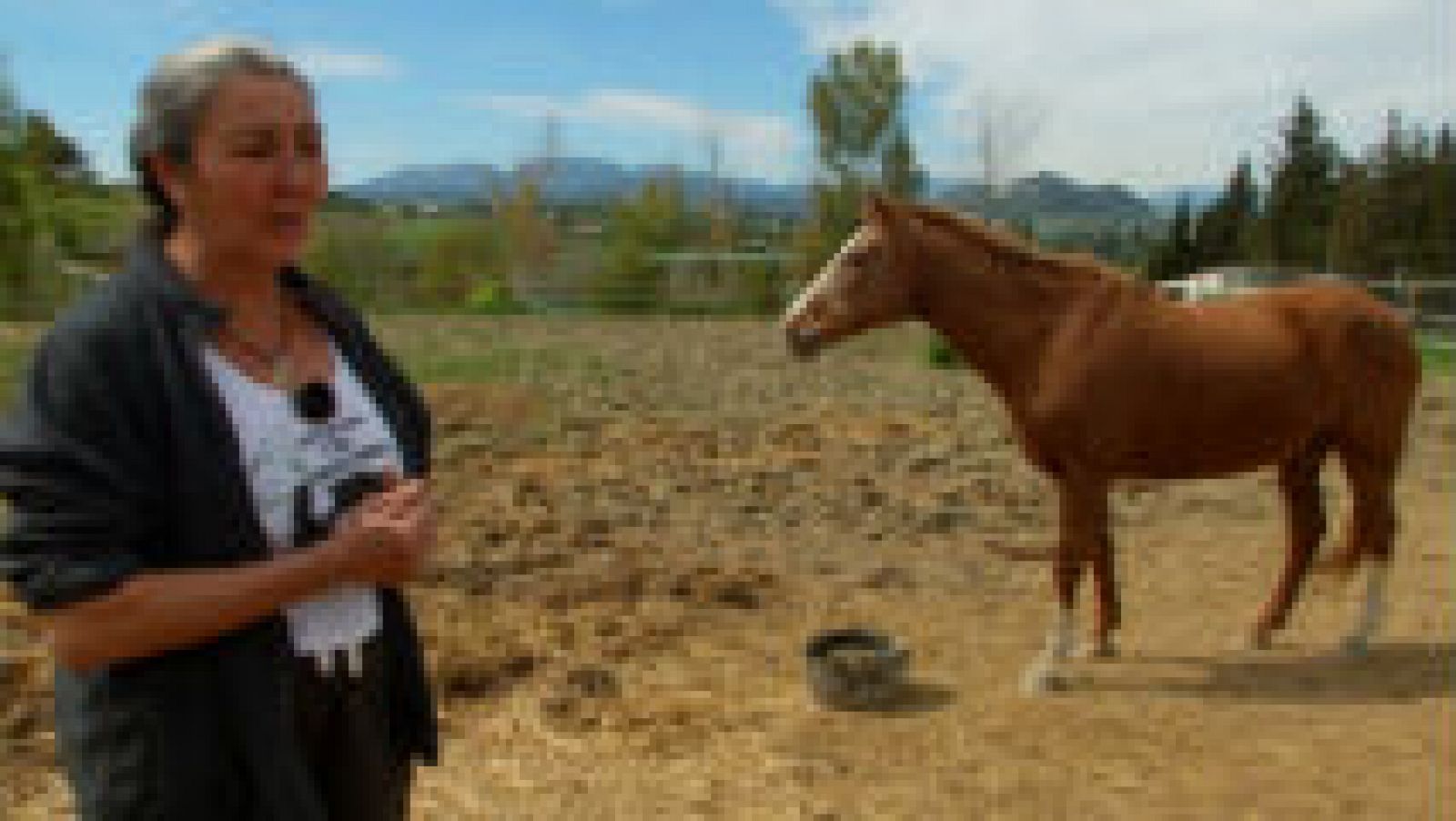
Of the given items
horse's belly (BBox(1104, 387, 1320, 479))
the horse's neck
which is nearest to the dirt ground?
horse's belly (BBox(1104, 387, 1320, 479))

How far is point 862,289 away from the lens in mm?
5152

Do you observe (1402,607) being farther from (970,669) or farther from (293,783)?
(293,783)

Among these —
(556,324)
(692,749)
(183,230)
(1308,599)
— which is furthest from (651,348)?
(183,230)

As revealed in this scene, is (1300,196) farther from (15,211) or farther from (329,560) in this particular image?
(329,560)

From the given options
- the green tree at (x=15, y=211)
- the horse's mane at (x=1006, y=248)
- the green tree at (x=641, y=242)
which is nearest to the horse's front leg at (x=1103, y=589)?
the horse's mane at (x=1006, y=248)

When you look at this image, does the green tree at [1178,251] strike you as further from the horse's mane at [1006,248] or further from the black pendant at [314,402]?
the black pendant at [314,402]

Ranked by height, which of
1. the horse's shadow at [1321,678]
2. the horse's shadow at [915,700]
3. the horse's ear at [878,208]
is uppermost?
the horse's ear at [878,208]

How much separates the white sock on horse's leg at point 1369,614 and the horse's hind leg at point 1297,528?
0.86 ft

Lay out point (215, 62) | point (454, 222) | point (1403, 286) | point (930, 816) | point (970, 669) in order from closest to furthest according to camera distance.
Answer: point (215, 62), point (930, 816), point (970, 669), point (1403, 286), point (454, 222)

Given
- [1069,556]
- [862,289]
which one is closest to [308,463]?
[862,289]

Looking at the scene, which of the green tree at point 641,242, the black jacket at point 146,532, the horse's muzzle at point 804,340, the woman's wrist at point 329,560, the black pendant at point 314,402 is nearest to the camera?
the black jacket at point 146,532

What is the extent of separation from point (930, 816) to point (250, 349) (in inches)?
113

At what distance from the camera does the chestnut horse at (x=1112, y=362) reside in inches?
196

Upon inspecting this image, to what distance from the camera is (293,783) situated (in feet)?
5.11
